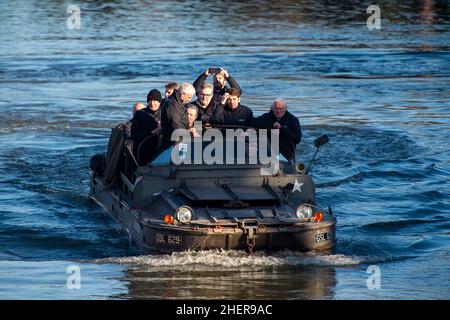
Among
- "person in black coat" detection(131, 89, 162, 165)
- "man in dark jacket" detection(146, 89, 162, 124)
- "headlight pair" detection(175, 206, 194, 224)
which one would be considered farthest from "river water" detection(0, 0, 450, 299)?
"man in dark jacket" detection(146, 89, 162, 124)

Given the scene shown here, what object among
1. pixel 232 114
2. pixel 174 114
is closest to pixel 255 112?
pixel 232 114

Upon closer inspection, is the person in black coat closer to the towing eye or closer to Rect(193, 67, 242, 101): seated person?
Rect(193, 67, 242, 101): seated person

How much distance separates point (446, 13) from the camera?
48000 mm

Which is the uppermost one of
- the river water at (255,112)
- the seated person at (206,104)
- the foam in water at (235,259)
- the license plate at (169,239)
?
the seated person at (206,104)

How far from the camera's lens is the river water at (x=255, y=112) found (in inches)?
583

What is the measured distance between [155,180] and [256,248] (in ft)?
6.32

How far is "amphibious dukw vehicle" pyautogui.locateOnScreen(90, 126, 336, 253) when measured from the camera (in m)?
14.8

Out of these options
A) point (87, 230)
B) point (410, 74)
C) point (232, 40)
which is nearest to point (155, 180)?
point (87, 230)

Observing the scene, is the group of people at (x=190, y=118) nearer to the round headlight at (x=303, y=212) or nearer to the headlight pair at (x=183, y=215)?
the headlight pair at (x=183, y=215)

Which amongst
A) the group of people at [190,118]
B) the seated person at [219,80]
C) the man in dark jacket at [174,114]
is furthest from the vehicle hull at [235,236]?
the seated person at [219,80]

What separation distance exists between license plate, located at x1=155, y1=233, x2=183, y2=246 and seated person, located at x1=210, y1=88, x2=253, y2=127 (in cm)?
331

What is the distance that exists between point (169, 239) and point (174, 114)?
228cm

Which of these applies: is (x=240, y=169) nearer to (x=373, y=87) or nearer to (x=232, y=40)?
(x=373, y=87)

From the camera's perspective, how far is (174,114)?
54.5ft
